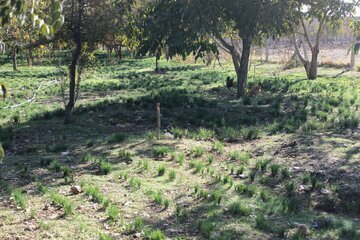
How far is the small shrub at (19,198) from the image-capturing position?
5.64 meters

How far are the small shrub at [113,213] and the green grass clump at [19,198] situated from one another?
3.65 ft

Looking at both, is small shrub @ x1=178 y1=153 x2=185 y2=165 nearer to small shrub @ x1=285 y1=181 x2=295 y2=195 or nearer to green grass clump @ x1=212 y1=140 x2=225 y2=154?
green grass clump @ x1=212 y1=140 x2=225 y2=154

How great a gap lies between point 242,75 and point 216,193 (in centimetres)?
968

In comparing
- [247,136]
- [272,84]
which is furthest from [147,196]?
[272,84]

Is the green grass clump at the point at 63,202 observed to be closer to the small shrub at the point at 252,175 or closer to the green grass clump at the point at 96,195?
the green grass clump at the point at 96,195

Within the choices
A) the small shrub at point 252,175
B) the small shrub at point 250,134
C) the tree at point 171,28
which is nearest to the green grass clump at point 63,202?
the small shrub at point 252,175

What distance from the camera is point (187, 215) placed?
539 centimetres

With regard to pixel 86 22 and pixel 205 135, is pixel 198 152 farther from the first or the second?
pixel 86 22

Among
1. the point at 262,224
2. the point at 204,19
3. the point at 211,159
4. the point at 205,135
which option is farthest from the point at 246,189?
the point at 204,19

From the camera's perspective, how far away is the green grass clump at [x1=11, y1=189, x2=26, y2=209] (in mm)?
5645

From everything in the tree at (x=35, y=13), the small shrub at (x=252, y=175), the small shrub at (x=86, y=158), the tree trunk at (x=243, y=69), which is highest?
the tree at (x=35, y=13)

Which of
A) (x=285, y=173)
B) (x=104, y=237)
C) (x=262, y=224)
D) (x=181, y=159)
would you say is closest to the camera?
(x=104, y=237)

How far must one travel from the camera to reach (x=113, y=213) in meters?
5.33

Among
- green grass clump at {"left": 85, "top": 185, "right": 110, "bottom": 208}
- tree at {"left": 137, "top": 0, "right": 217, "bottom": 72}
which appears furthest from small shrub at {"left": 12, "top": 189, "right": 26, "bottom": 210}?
tree at {"left": 137, "top": 0, "right": 217, "bottom": 72}
